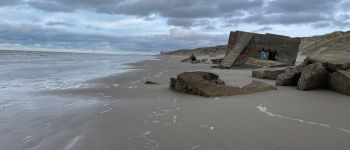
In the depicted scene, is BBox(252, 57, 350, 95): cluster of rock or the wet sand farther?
BBox(252, 57, 350, 95): cluster of rock

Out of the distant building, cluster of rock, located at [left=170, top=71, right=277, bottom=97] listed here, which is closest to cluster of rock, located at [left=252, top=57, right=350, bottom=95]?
cluster of rock, located at [left=170, top=71, right=277, bottom=97]

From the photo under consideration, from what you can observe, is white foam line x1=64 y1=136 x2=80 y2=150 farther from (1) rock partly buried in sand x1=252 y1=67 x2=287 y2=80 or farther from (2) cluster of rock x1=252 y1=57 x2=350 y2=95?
(1) rock partly buried in sand x1=252 y1=67 x2=287 y2=80

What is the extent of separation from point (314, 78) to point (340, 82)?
71 cm

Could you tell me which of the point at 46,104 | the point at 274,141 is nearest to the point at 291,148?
the point at 274,141

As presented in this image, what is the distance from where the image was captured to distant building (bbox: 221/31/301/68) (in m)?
21.3

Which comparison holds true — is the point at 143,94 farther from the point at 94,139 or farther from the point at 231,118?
the point at 94,139

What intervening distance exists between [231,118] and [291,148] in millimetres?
1769

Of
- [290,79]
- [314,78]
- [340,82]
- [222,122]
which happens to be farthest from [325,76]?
[222,122]

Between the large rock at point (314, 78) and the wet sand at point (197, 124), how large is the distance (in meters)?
0.49

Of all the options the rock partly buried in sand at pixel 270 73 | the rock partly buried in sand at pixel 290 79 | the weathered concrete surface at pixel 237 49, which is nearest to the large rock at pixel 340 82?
the rock partly buried in sand at pixel 290 79

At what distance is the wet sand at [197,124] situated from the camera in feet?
14.6

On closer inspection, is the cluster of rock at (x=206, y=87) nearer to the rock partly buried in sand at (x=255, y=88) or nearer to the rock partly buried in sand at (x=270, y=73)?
the rock partly buried in sand at (x=255, y=88)

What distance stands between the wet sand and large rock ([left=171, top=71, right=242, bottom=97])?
326 millimetres

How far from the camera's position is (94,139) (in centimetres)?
473
